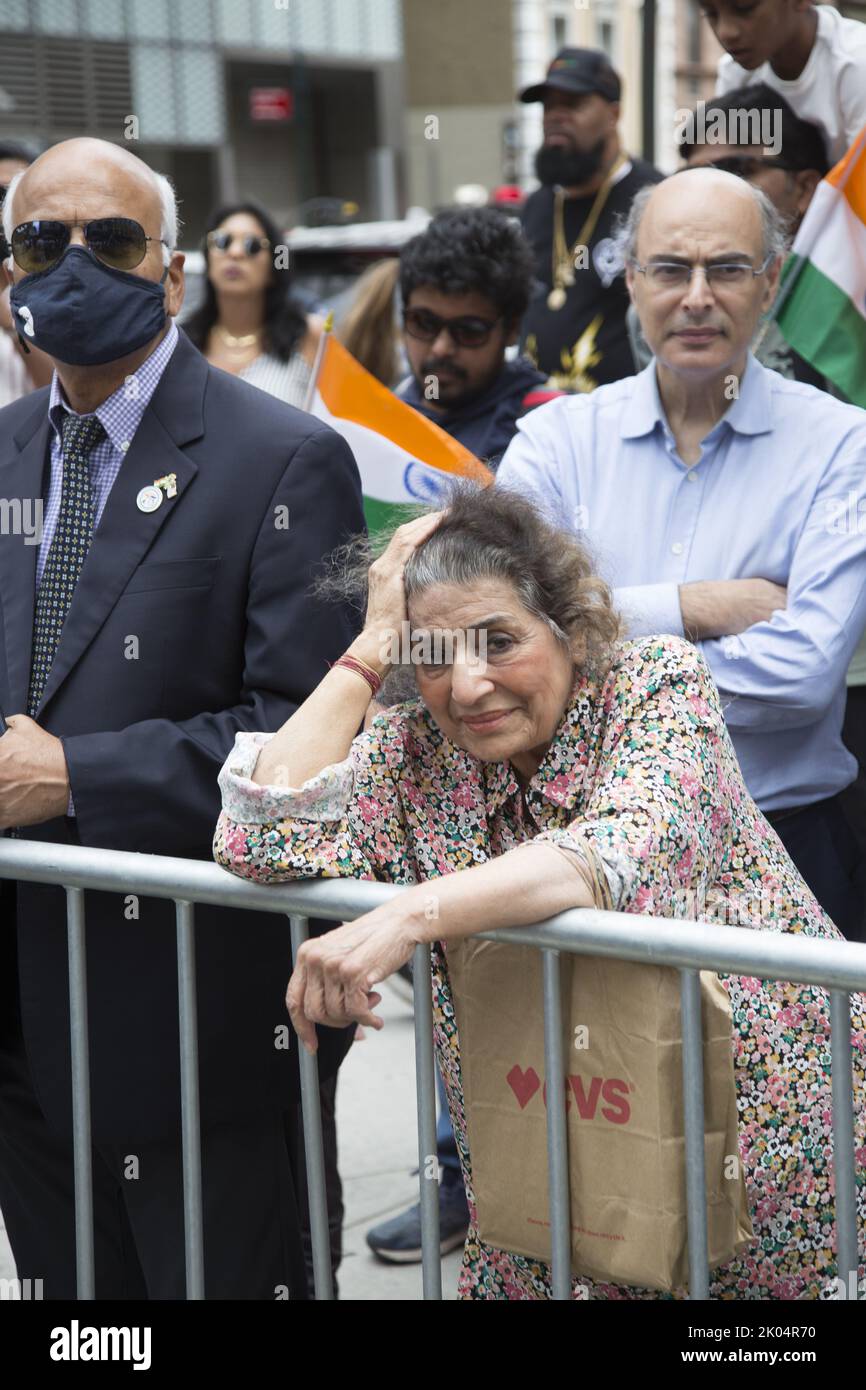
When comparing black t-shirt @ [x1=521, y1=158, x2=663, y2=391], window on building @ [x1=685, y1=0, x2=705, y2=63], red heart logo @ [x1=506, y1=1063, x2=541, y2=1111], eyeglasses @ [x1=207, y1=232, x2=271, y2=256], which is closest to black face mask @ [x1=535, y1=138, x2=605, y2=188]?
black t-shirt @ [x1=521, y1=158, x2=663, y2=391]

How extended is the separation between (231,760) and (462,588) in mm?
426

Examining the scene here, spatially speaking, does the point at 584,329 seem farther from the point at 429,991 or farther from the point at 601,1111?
the point at 601,1111

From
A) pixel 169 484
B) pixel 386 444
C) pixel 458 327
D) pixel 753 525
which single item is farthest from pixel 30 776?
pixel 458 327

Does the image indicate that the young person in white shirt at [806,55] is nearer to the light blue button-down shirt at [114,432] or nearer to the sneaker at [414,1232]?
the light blue button-down shirt at [114,432]

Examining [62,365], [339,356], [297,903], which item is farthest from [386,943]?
[339,356]

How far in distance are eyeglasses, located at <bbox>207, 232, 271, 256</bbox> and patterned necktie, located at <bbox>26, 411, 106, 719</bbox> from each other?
12.9ft

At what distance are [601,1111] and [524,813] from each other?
19.9 inches

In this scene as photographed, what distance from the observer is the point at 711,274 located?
3330mm

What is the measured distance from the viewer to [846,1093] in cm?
223

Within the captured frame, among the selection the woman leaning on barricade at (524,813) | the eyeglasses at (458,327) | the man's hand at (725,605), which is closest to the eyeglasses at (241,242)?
the eyeglasses at (458,327)

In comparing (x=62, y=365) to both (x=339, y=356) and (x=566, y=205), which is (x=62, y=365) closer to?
(x=339, y=356)

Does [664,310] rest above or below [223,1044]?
above

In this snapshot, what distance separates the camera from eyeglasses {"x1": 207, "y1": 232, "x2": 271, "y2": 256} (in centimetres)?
680
